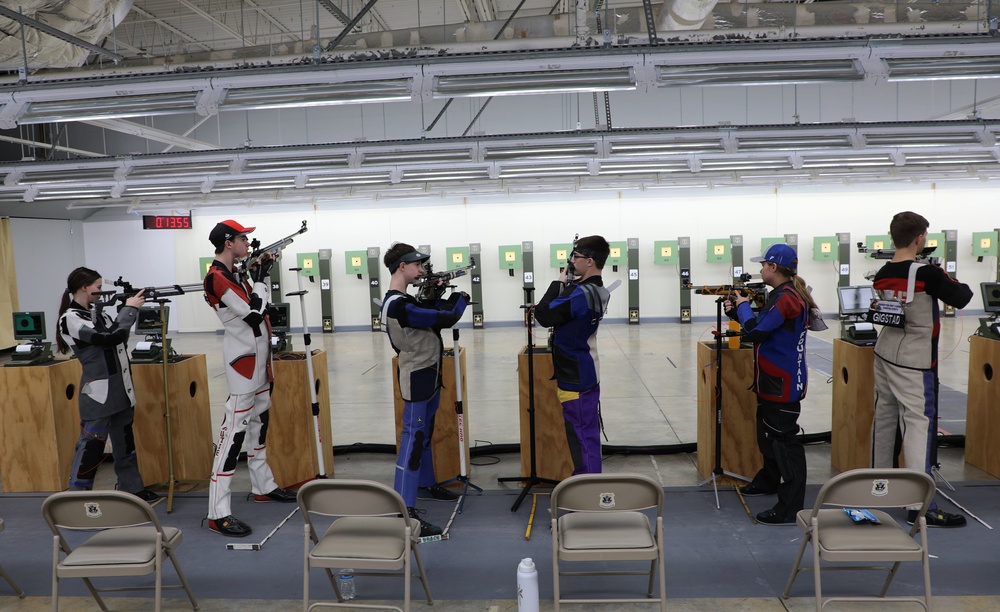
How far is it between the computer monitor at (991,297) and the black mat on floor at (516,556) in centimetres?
113

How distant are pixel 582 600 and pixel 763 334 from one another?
1671 mm

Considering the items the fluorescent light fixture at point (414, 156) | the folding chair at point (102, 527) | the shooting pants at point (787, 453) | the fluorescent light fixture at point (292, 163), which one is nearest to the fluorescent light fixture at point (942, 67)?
the shooting pants at point (787, 453)

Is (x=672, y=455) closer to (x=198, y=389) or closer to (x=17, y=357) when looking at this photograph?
(x=198, y=389)

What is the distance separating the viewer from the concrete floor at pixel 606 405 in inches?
113

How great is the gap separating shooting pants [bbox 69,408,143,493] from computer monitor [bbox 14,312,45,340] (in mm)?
970

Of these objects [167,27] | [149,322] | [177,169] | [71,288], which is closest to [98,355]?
[71,288]

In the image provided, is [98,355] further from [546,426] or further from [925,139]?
[925,139]

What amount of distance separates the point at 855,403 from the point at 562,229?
29.1 ft

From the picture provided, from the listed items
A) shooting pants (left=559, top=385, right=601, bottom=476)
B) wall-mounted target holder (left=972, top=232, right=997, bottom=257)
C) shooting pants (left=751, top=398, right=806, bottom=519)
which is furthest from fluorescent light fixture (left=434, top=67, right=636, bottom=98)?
wall-mounted target holder (left=972, top=232, right=997, bottom=257)

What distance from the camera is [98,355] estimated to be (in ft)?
12.2

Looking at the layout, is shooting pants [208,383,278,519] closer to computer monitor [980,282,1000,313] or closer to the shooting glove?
the shooting glove

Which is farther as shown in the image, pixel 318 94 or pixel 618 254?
pixel 618 254

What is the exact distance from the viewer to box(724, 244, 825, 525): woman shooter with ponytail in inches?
131

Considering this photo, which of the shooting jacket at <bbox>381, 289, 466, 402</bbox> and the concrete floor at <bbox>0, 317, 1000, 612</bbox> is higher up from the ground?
the shooting jacket at <bbox>381, 289, 466, 402</bbox>
